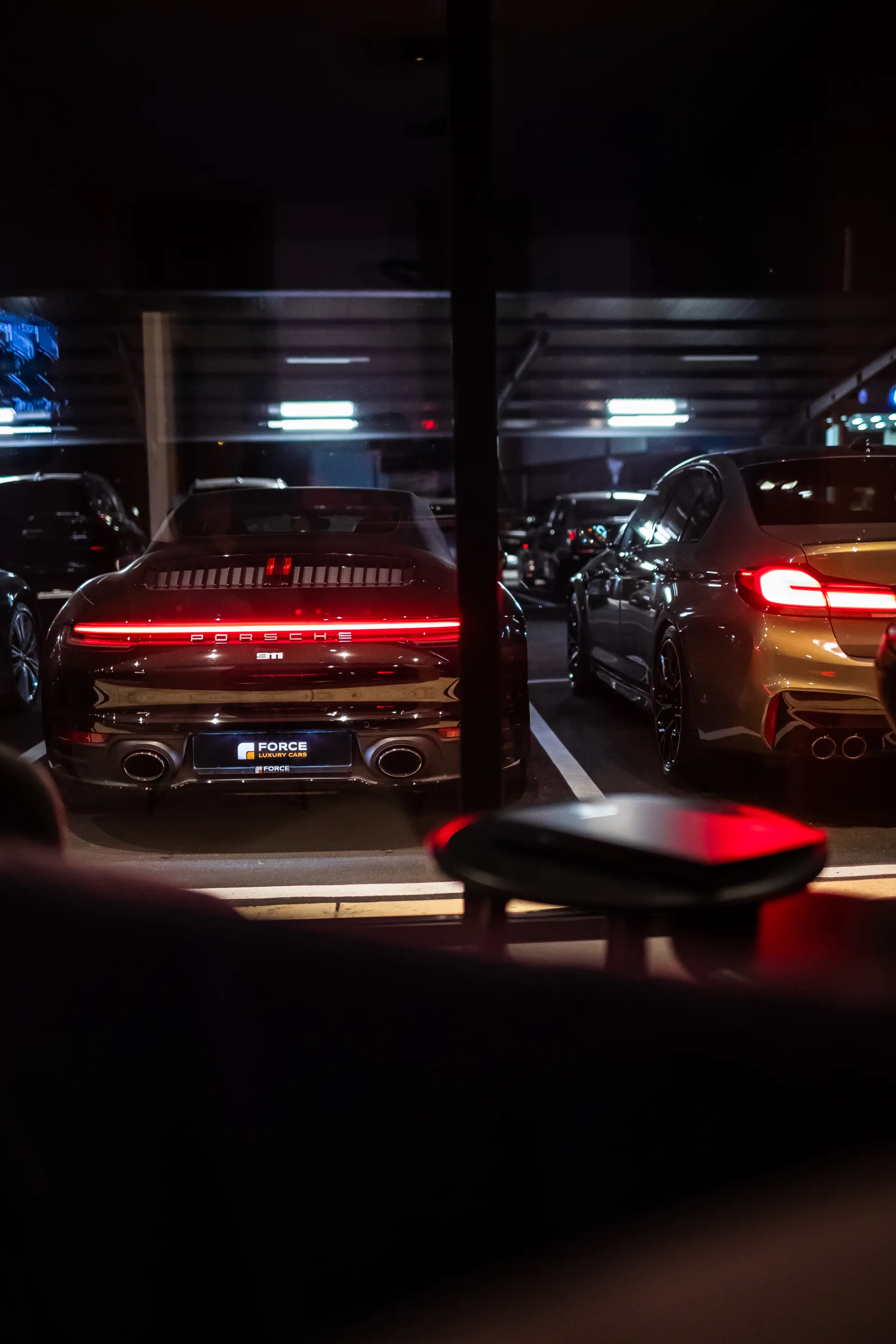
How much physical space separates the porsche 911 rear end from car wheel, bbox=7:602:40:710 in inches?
117

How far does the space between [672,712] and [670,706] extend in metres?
0.03

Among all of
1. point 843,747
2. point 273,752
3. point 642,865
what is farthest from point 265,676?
point 642,865

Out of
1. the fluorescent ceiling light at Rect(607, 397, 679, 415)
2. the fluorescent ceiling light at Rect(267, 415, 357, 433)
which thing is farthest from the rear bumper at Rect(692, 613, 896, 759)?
the fluorescent ceiling light at Rect(607, 397, 679, 415)

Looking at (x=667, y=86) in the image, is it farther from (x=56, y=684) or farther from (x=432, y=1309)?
(x=432, y=1309)

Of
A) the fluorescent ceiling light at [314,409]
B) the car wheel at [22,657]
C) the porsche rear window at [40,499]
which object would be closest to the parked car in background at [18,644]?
the car wheel at [22,657]

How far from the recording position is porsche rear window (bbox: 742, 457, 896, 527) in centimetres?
467

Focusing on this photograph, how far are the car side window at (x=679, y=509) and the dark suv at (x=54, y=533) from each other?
6117 mm

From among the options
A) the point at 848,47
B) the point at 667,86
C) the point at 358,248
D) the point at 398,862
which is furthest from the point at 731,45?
the point at 398,862

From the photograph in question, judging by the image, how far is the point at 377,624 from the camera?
3.98 m

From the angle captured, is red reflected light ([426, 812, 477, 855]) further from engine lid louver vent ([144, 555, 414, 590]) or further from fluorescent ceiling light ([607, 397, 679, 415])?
fluorescent ceiling light ([607, 397, 679, 415])

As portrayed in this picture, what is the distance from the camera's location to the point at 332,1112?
1070mm

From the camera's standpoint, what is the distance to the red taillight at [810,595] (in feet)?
14.1

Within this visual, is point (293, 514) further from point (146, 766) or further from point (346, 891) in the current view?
point (346, 891)

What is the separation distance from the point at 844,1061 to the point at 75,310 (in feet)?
38.4
